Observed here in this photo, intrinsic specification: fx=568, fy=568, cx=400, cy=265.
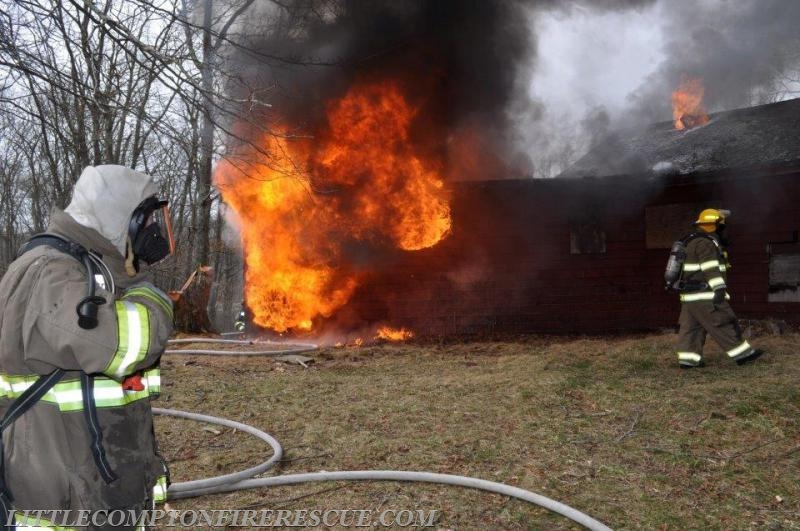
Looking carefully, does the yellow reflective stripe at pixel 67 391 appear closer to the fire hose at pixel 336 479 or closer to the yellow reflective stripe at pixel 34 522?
the yellow reflective stripe at pixel 34 522

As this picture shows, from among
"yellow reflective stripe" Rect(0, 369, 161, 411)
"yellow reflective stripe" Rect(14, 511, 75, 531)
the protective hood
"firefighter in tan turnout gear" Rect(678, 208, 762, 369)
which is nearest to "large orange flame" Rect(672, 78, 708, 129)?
"firefighter in tan turnout gear" Rect(678, 208, 762, 369)

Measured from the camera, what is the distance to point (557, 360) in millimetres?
8008

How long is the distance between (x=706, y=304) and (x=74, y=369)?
24.2ft

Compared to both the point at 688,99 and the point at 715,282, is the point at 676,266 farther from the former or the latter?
the point at 688,99

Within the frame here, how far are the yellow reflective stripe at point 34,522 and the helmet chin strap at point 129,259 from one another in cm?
90

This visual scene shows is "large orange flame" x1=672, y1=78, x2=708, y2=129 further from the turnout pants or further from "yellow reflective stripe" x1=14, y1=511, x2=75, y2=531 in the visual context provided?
"yellow reflective stripe" x1=14, y1=511, x2=75, y2=531

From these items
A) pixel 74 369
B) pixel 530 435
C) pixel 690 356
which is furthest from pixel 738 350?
pixel 74 369

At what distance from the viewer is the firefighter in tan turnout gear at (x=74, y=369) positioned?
1857 millimetres

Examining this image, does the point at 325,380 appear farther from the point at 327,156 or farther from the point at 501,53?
the point at 501,53

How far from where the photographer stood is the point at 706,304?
731cm

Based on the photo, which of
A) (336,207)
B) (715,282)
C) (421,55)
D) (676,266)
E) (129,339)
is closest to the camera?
(129,339)

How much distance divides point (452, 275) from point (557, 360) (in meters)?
4.55

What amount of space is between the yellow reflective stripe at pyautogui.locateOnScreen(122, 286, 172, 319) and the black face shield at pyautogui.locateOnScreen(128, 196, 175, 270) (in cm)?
16

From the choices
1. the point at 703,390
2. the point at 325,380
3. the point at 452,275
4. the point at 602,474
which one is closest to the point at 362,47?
the point at 452,275
